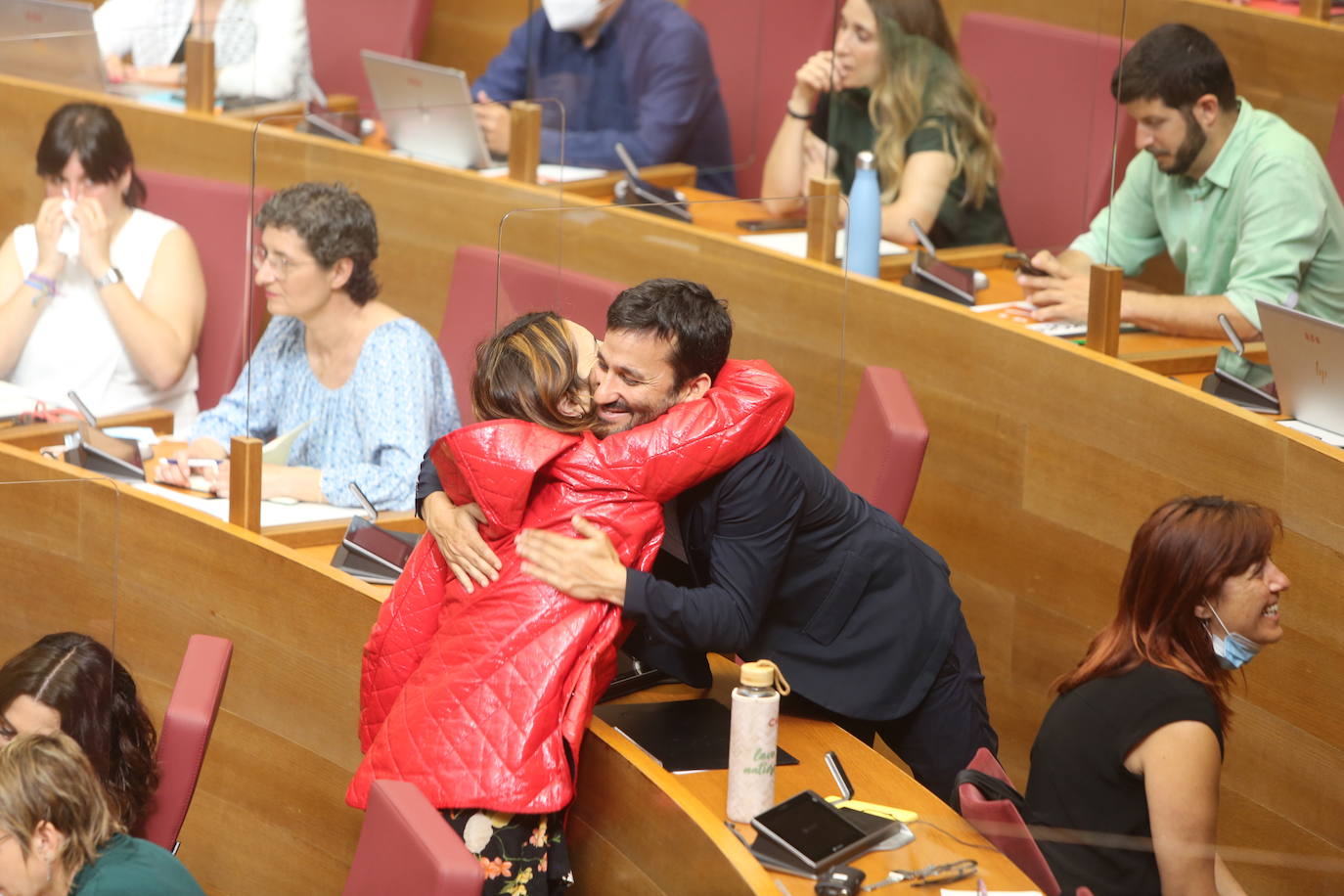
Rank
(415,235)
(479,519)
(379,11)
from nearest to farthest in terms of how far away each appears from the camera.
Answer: (479,519)
(415,235)
(379,11)

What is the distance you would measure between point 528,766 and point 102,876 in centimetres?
43

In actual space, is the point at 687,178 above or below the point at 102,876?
above

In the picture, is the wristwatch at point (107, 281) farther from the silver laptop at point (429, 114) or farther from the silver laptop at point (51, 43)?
the silver laptop at point (429, 114)

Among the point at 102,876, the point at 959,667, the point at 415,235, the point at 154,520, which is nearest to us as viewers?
the point at 102,876

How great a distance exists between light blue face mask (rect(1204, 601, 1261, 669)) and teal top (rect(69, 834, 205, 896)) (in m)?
1.13

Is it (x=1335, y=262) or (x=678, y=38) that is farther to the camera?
(x=678, y=38)

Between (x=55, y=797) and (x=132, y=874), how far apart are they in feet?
0.35

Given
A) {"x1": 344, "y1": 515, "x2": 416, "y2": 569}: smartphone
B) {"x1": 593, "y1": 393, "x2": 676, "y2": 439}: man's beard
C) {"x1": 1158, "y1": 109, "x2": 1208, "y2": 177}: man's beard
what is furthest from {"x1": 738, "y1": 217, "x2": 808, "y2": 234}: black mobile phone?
{"x1": 593, "y1": 393, "x2": 676, "y2": 439}: man's beard

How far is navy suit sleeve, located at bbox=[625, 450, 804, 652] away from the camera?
5.94 feet

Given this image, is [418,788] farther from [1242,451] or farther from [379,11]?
[379,11]

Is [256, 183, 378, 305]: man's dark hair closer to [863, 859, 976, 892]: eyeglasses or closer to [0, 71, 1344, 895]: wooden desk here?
[0, 71, 1344, 895]: wooden desk

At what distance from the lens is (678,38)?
406 cm

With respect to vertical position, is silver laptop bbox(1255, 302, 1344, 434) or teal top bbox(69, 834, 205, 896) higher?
silver laptop bbox(1255, 302, 1344, 434)

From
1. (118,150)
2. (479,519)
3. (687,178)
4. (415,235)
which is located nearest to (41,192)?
(118,150)
